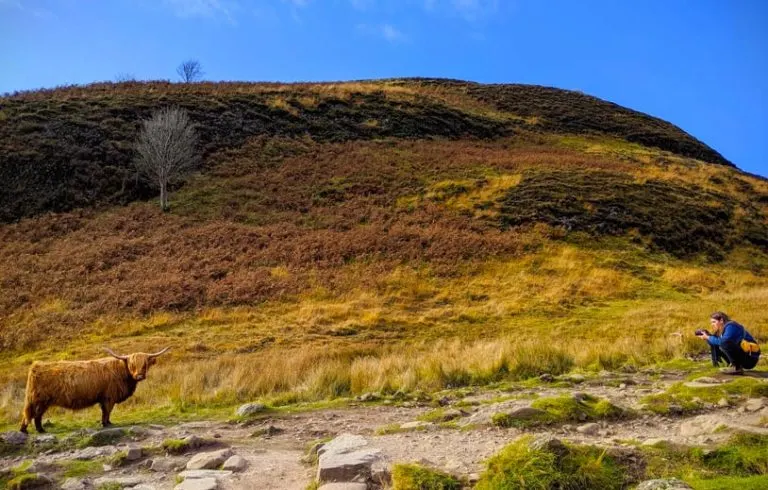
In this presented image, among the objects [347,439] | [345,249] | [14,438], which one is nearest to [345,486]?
[347,439]

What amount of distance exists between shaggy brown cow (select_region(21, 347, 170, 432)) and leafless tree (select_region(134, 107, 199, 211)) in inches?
1093

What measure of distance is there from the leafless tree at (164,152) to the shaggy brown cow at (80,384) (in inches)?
1093

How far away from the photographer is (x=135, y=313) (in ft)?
73.6

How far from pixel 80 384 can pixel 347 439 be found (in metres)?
5.36

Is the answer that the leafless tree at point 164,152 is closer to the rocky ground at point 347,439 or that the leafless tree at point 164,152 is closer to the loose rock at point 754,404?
the rocky ground at point 347,439

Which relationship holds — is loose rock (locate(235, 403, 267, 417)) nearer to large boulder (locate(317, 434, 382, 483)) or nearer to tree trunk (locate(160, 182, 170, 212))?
large boulder (locate(317, 434, 382, 483))

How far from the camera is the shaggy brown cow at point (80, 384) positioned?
942 cm

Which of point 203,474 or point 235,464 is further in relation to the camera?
point 235,464

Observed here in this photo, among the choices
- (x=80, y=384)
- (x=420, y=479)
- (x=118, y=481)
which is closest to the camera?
(x=420, y=479)

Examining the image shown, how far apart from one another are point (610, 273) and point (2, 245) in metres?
31.5

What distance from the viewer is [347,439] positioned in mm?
6926

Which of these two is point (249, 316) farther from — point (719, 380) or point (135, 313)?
point (719, 380)

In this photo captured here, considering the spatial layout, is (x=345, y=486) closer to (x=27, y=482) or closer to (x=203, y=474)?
(x=203, y=474)

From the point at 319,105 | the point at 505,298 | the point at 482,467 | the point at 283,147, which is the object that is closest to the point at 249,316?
the point at 505,298
